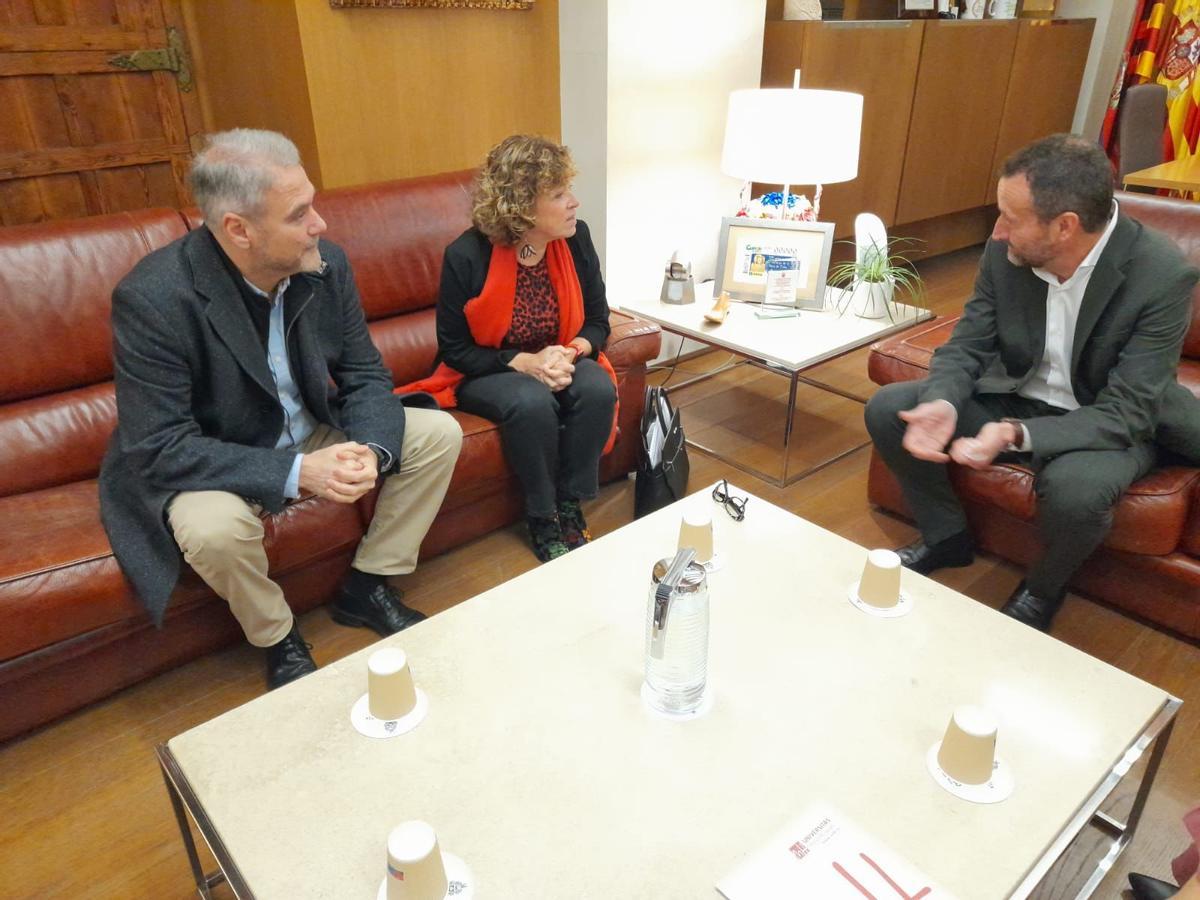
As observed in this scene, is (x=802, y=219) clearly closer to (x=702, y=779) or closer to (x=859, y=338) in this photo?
(x=859, y=338)

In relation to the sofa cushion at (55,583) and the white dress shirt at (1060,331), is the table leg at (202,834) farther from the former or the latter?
the white dress shirt at (1060,331)

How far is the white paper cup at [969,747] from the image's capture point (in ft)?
3.43

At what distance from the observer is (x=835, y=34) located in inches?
128

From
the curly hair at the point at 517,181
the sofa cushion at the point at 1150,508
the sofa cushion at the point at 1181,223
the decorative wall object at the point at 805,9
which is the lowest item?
the sofa cushion at the point at 1150,508

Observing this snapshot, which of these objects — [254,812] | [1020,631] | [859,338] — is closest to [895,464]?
[859,338]

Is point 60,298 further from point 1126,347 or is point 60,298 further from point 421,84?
point 1126,347

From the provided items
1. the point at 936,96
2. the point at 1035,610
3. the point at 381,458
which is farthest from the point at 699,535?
the point at 936,96

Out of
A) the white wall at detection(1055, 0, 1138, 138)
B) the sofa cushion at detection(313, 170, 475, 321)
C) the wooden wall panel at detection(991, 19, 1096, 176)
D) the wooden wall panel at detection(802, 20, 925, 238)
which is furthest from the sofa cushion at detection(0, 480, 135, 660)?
the white wall at detection(1055, 0, 1138, 138)

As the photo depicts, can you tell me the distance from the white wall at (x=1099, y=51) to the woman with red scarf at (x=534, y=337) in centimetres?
427

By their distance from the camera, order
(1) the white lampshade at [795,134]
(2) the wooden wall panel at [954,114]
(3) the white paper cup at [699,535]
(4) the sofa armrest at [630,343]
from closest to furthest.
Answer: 1. (3) the white paper cup at [699,535]
2. (4) the sofa armrest at [630,343]
3. (1) the white lampshade at [795,134]
4. (2) the wooden wall panel at [954,114]

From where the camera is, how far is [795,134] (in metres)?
2.44

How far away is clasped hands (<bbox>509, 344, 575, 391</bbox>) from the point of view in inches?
82.0

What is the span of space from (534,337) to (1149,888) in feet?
5.49

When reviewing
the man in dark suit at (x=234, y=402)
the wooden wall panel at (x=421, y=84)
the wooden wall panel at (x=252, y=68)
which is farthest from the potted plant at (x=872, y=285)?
the wooden wall panel at (x=252, y=68)
